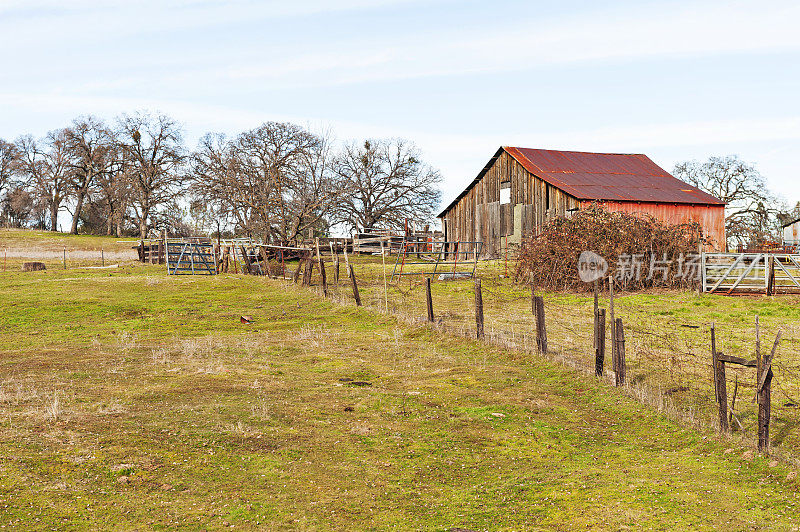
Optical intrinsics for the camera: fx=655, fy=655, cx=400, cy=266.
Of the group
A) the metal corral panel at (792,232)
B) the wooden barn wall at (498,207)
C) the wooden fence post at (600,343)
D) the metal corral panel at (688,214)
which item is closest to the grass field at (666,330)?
the wooden fence post at (600,343)

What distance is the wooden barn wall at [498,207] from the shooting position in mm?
34125

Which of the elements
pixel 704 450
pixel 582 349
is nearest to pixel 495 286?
pixel 582 349

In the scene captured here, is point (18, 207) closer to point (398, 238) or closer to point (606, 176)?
point (398, 238)

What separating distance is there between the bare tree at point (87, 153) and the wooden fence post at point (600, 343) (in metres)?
63.4

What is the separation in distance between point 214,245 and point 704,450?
28017 mm

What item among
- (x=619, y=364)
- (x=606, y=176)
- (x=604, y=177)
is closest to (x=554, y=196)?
(x=604, y=177)

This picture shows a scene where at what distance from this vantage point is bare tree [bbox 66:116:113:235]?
6625 centimetres

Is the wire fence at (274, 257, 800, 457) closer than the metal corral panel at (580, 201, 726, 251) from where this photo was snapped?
Yes

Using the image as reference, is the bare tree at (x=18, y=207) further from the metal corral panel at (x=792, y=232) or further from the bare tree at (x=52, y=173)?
the metal corral panel at (x=792, y=232)

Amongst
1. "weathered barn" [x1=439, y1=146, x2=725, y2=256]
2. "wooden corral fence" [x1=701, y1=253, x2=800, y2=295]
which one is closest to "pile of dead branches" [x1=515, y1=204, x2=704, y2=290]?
"wooden corral fence" [x1=701, y1=253, x2=800, y2=295]

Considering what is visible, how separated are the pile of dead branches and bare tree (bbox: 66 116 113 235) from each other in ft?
173

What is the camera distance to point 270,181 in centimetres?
4422

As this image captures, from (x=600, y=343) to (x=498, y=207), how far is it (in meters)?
26.4

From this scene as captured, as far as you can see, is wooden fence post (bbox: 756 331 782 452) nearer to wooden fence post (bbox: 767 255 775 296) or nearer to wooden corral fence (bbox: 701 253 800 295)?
wooden corral fence (bbox: 701 253 800 295)
